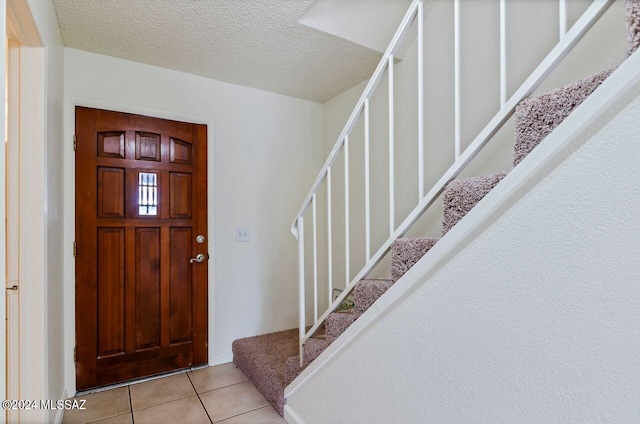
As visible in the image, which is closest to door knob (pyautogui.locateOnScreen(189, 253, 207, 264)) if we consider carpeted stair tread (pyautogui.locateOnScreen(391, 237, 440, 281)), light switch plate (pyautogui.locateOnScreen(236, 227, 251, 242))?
light switch plate (pyautogui.locateOnScreen(236, 227, 251, 242))

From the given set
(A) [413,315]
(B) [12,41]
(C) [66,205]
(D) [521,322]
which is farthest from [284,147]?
(D) [521,322]

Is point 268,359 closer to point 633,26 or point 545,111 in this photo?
point 545,111

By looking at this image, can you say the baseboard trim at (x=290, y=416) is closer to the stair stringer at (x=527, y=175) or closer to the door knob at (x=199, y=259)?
the stair stringer at (x=527, y=175)

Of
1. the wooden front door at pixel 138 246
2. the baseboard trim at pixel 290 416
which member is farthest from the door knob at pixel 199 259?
the baseboard trim at pixel 290 416

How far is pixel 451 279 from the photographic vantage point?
42.3 inches

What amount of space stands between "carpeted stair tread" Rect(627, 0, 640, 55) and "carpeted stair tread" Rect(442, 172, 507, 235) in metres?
0.39

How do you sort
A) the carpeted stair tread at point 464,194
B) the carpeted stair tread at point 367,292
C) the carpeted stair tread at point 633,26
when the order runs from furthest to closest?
the carpeted stair tread at point 367,292 → the carpeted stair tread at point 464,194 → the carpeted stair tread at point 633,26

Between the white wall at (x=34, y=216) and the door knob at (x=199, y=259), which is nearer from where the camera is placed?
the white wall at (x=34, y=216)

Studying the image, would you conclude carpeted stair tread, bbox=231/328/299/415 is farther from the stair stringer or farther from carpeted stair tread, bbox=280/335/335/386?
the stair stringer

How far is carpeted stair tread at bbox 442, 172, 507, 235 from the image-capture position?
1020 millimetres

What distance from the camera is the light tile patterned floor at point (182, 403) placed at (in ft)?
6.44

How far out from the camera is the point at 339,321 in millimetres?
1611

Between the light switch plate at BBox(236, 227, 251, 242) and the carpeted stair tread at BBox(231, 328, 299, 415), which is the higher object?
the light switch plate at BBox(236, 227, 251, 242)

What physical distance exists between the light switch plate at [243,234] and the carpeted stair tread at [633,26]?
8.37 ft
